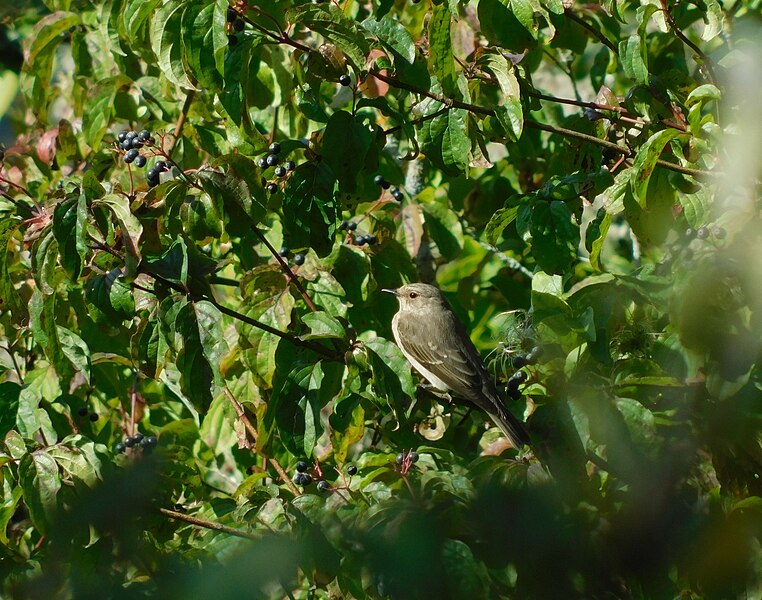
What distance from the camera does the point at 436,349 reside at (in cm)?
555

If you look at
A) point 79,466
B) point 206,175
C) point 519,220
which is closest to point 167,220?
point 206,175

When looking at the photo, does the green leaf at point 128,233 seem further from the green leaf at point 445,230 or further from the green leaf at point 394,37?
the green leaf at point 445,230

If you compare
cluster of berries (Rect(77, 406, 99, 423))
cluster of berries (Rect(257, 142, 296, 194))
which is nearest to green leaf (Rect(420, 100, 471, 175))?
cluster of berries (Rect(257, 142, 296, 194))

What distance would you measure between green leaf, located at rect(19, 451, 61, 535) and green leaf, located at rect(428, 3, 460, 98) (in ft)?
5.88

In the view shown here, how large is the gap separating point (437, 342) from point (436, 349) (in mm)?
45

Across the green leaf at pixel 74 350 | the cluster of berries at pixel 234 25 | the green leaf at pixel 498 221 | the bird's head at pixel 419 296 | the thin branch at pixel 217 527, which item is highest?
the cluster of berries at pixel 234 25

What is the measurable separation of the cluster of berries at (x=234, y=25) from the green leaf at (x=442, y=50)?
67 centimetres

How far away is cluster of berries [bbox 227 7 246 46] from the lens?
301 centimetres

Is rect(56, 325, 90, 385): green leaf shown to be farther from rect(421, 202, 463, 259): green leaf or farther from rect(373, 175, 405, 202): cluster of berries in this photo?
rect(421, 202, 463, 259): green leaf

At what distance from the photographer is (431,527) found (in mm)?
1918

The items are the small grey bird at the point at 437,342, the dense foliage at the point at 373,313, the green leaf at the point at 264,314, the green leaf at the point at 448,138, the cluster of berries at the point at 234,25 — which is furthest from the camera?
the small grey bird at the point at 437,342

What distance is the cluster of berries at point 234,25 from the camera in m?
3.01

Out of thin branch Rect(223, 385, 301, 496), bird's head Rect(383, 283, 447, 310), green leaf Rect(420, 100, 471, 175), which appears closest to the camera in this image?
green leaf Rect(420, 100, 471, 175)

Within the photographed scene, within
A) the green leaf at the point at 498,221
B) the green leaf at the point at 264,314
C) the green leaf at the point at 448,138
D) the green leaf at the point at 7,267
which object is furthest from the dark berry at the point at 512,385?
the green leaf at the point at 7,267
